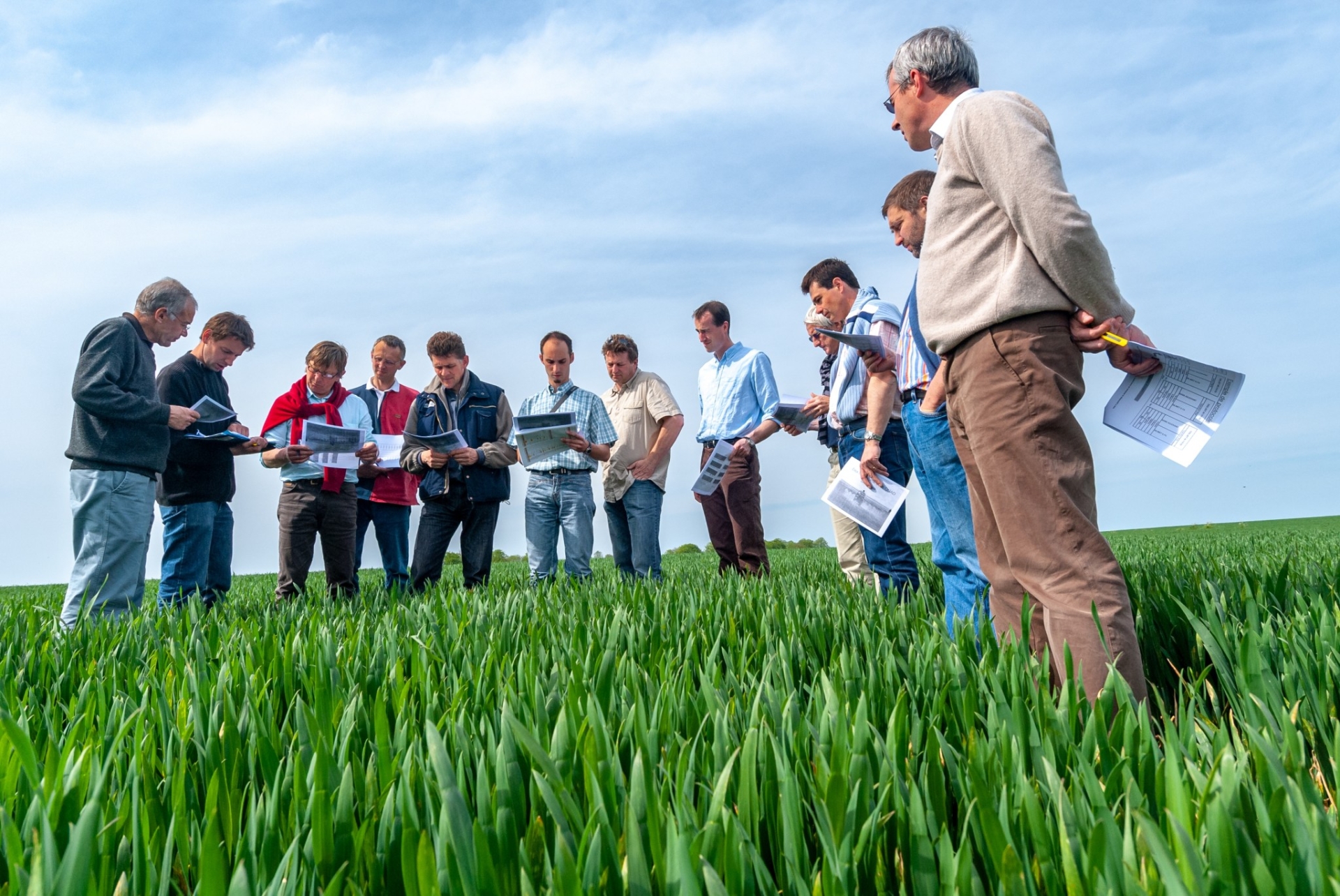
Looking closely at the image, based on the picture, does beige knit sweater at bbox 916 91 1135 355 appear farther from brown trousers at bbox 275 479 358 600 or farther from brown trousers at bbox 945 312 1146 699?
brown trousers at bbox 275 479 358 600

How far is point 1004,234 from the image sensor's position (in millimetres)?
2156

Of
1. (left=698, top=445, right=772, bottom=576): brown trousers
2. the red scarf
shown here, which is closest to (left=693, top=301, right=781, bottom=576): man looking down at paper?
(left=698, top=445, right=772, bottom=576): brown trousers

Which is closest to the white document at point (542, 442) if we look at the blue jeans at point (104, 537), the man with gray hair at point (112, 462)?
the man with gray hair at point (112, 462)

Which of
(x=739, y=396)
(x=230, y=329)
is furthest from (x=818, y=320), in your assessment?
(x=230, y=329)

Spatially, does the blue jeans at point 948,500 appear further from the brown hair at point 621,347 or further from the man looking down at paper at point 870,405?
→ the brown hair at point 621,347

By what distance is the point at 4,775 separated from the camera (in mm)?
1580

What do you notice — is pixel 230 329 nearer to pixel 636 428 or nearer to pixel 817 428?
pixel 636 428

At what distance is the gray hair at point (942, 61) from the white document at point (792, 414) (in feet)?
9.66

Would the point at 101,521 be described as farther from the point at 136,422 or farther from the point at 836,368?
the point at 836,368

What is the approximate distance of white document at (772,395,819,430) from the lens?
5.38 metres

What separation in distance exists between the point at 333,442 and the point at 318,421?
316mm

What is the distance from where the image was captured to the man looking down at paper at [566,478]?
5.48 m

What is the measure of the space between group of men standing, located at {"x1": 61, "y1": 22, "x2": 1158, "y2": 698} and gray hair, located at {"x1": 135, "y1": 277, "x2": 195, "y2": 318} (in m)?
0.01

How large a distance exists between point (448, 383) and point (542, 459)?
85 centimetres
